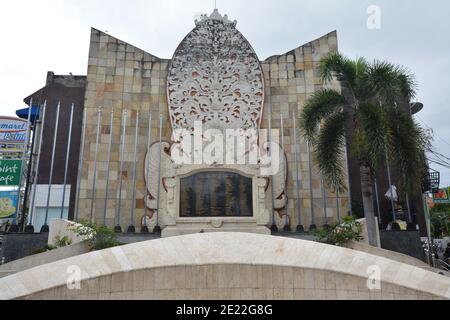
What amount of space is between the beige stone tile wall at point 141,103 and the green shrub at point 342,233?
516 cm

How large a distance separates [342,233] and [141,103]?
1226 centimetres

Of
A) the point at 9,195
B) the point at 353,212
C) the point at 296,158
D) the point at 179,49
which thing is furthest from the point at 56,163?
the point at 353,212

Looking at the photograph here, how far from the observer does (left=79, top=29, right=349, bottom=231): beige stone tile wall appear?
1875cm

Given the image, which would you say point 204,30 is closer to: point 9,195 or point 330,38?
point 330,38

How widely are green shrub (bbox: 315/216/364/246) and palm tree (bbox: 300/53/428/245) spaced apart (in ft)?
1.74

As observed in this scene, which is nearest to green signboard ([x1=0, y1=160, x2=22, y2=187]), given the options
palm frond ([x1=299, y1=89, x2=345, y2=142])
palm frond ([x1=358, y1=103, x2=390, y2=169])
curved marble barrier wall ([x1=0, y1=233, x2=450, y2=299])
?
palm frond ([x1=299, y1=89, x2=345, y2=142])

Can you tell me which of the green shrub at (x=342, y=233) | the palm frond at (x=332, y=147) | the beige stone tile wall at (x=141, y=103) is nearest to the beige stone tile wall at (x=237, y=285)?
the green shrub at (x=342, y=233)

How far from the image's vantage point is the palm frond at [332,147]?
1412cm

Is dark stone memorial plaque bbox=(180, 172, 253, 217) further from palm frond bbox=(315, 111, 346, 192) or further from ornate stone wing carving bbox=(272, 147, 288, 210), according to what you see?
palm frond bbox=(315, 111, 346, 192)

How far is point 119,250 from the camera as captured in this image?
6.45 m

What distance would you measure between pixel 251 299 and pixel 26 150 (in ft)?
62.7
